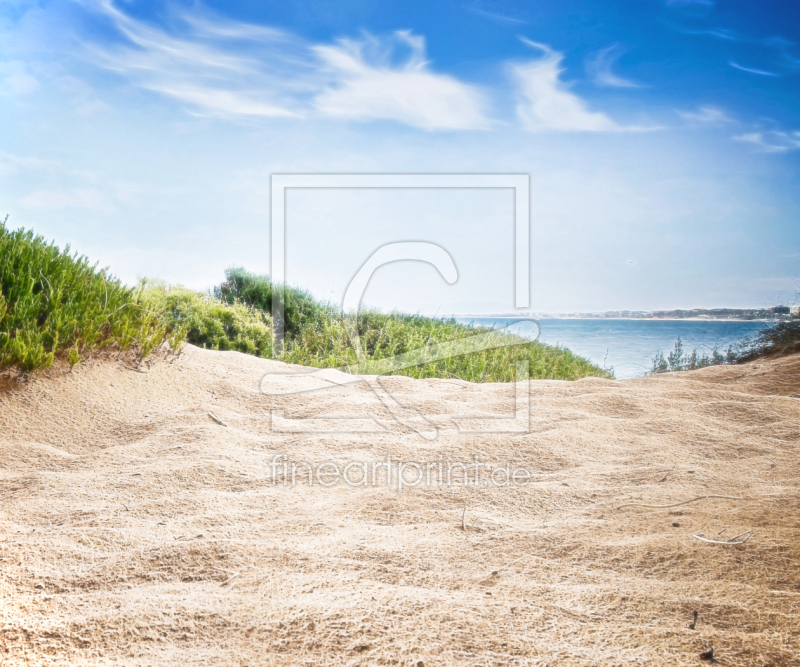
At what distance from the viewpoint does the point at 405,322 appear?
927cm

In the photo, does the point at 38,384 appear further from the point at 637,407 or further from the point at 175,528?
the point at 637,407

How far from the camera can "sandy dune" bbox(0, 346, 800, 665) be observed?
5.12ft

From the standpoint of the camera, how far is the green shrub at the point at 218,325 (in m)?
7.51

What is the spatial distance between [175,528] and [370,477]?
3.64 ft

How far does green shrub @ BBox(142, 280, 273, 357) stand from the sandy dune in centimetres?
294

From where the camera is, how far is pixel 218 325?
24.8 ft

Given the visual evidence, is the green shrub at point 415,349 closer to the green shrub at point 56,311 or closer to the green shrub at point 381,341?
the green shrub at point 381,341

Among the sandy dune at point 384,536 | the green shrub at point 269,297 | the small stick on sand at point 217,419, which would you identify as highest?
the green shrub at point 269,297

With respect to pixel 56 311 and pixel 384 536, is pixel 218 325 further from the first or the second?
pixel 384 536

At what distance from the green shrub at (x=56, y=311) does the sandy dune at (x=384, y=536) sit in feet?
0.86

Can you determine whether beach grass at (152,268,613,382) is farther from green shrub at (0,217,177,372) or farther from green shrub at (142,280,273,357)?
green shrub at (0,217,177,372)
